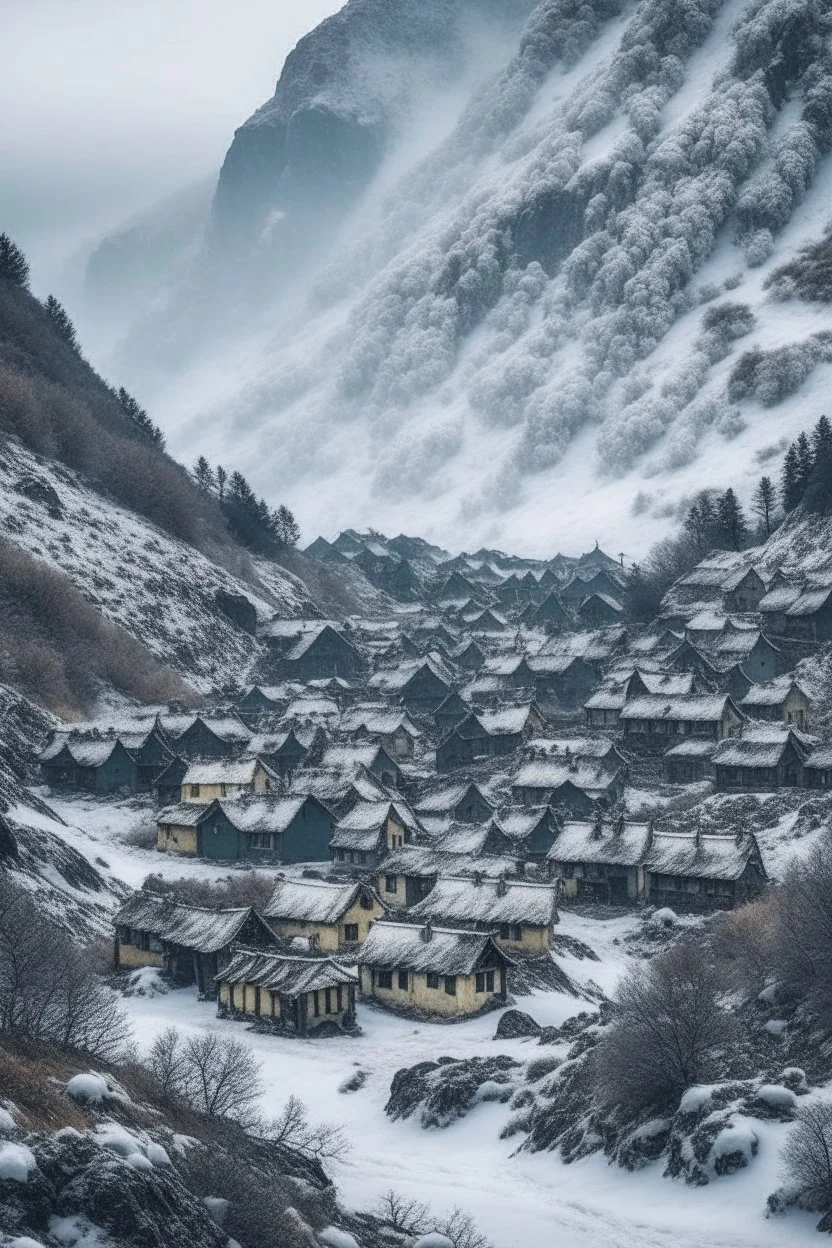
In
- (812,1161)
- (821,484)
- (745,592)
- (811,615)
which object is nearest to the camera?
(812,1161)

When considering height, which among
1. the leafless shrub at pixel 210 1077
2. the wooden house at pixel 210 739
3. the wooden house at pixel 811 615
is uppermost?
the wooden house at pixel 811 615

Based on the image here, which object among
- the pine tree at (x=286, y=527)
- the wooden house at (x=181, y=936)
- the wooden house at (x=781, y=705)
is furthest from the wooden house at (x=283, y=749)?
the pine tree at (x=286, y=527)

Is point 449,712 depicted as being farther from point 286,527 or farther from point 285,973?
point 286,527

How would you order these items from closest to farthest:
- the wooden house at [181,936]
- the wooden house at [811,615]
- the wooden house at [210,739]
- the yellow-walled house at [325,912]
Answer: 1. the wooden house at [181,936]
2. the yellow-walled house at [325,912]
3. the wooden house at [210,739]
4. the wooden house at [811,615]

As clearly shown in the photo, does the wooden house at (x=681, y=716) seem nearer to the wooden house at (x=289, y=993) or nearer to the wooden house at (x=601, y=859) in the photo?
the wooden house at (x=601, y=859)

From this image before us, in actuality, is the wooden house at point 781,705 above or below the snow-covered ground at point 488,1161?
above

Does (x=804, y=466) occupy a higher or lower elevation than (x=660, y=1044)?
higher

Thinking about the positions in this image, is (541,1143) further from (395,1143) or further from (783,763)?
(783,763)

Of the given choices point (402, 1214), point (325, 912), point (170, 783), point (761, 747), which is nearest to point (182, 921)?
point (325, 912)
